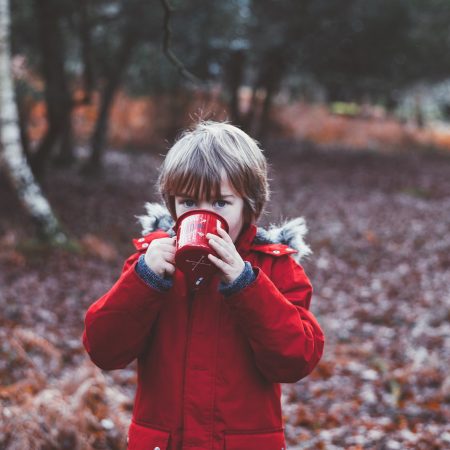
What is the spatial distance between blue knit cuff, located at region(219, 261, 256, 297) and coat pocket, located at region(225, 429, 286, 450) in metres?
0.51

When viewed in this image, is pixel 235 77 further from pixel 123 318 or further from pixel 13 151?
pixel 123 318

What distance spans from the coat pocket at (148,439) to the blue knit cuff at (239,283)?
56cm

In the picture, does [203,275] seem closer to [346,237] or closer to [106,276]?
[106,276]

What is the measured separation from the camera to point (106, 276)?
8.12 m

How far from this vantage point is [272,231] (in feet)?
7.25

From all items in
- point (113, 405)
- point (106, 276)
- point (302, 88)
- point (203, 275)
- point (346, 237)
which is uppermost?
point (302, 88)

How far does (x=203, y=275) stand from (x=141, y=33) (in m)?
11.1

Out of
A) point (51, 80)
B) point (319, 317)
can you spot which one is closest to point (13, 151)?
point (51, 80)

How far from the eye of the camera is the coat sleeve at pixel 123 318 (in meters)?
1.89

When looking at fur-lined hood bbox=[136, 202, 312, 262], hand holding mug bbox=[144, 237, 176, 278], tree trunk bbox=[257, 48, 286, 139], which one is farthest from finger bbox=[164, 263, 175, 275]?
tree trunk bbox=[257, 48, 286, 139]

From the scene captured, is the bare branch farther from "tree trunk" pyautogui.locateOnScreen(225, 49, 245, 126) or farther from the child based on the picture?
"tree trunk" pyautogui.locateOnScreen(225, 49, 245, 126)

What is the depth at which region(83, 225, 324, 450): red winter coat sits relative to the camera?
1.88 metres

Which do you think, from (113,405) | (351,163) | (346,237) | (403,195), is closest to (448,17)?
(351,163)

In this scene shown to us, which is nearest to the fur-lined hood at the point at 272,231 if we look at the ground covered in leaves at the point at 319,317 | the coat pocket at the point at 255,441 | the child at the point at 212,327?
the child at the point at 212,327
